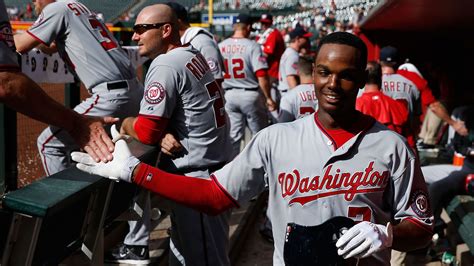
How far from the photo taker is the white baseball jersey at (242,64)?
790 centimetres

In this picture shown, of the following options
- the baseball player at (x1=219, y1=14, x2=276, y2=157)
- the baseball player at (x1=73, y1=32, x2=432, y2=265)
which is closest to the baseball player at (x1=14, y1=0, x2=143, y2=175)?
the baseball player at (x1=73, y1=32, x2=432, y2=265)

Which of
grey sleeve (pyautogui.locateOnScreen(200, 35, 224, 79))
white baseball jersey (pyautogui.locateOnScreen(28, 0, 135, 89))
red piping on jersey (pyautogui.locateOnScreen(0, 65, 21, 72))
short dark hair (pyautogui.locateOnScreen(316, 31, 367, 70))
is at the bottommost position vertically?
grey sleeve (pyautogui.locateOnScreen(200, 35, 224, 79))

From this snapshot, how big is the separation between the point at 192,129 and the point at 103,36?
123 centimetres

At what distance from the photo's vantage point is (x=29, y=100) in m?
2.46

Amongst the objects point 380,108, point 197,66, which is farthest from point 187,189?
point 380,108

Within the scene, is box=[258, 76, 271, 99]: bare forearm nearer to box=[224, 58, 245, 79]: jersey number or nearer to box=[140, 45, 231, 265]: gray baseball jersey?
box=[224, 58, 245, 79]: jersey number

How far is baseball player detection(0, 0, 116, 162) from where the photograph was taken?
2410mm

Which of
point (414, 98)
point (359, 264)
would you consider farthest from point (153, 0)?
point (359, 264)

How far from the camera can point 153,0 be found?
5.52m

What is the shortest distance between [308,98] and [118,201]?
286 cm

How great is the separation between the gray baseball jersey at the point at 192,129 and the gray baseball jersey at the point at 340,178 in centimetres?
A: 129

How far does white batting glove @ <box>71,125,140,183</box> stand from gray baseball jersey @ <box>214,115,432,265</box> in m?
0.45

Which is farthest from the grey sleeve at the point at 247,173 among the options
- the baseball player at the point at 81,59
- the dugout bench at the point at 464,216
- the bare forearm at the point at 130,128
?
the dugout bench at the point at 464,216

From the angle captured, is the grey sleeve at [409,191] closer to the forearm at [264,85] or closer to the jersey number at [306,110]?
the jersey number at [306,110]
